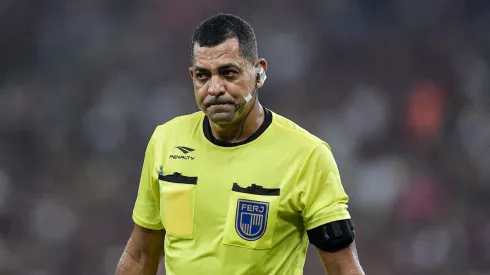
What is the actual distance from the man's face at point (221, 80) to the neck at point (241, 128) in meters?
0.08

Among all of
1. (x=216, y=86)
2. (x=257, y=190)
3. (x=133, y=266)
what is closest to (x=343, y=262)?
→ (x=257, y=190)

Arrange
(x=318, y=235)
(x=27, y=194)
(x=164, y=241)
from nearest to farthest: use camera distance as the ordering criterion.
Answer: (x=318, y=235) → (x=164, y=241) → (x=27, y=194)

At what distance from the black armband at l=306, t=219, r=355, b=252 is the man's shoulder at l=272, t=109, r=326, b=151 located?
0.86ft

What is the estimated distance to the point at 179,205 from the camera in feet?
8.17

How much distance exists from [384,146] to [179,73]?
1.58 metres

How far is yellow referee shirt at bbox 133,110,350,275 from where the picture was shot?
7.77 feet

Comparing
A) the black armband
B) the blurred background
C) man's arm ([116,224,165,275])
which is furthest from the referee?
the blurred background

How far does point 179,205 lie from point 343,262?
0.55 metres

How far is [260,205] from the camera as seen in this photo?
2.38m

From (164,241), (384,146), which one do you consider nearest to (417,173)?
(384,146)

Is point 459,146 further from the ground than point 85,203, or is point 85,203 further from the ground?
point 459,146

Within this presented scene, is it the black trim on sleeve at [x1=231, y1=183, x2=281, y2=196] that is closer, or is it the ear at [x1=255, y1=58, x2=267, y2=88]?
the black trim on sleeve at [x1=231, y1=183, x2=281, y2=196]

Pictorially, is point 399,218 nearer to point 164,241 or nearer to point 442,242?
point 442,242

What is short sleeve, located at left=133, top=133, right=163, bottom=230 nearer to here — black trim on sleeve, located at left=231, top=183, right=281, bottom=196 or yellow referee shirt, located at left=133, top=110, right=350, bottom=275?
yellow referee shirt, located at left=133, top=110, right=350, bottom=275
